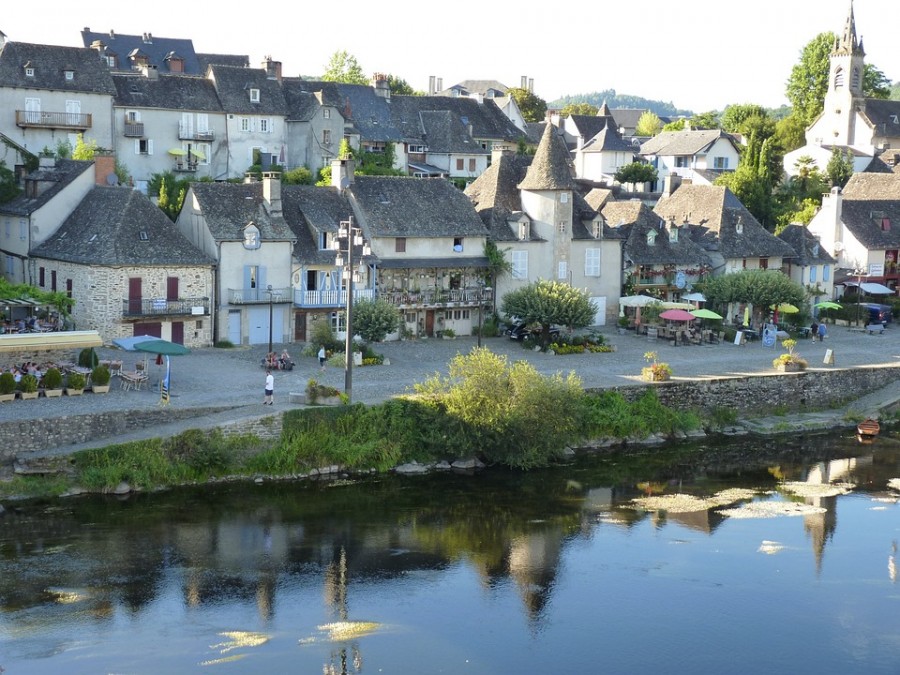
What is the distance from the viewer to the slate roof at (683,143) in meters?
94.1

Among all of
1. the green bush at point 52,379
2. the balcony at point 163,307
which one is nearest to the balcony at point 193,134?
the balcony at point 163,307

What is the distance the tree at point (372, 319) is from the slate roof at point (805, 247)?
28.8m

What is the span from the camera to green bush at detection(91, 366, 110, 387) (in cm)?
4050

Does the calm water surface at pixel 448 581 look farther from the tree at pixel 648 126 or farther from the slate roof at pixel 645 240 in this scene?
the tree at pixel 648 126

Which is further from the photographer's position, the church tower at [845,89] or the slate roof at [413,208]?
the church tower at [845,89]

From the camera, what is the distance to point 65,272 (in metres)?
49.2

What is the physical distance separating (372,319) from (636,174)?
147ft

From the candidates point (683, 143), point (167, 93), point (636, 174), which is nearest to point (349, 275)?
point (167, 93)

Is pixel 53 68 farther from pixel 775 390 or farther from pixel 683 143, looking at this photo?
pixel 683 143

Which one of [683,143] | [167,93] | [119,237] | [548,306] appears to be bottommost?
[548,306]

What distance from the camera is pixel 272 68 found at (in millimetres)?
72188

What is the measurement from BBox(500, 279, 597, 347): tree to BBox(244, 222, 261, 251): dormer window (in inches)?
427

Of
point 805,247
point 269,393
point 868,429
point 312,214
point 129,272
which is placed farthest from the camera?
point 805,247

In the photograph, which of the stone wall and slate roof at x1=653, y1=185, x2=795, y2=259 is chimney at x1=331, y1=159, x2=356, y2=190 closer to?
the stone wall
